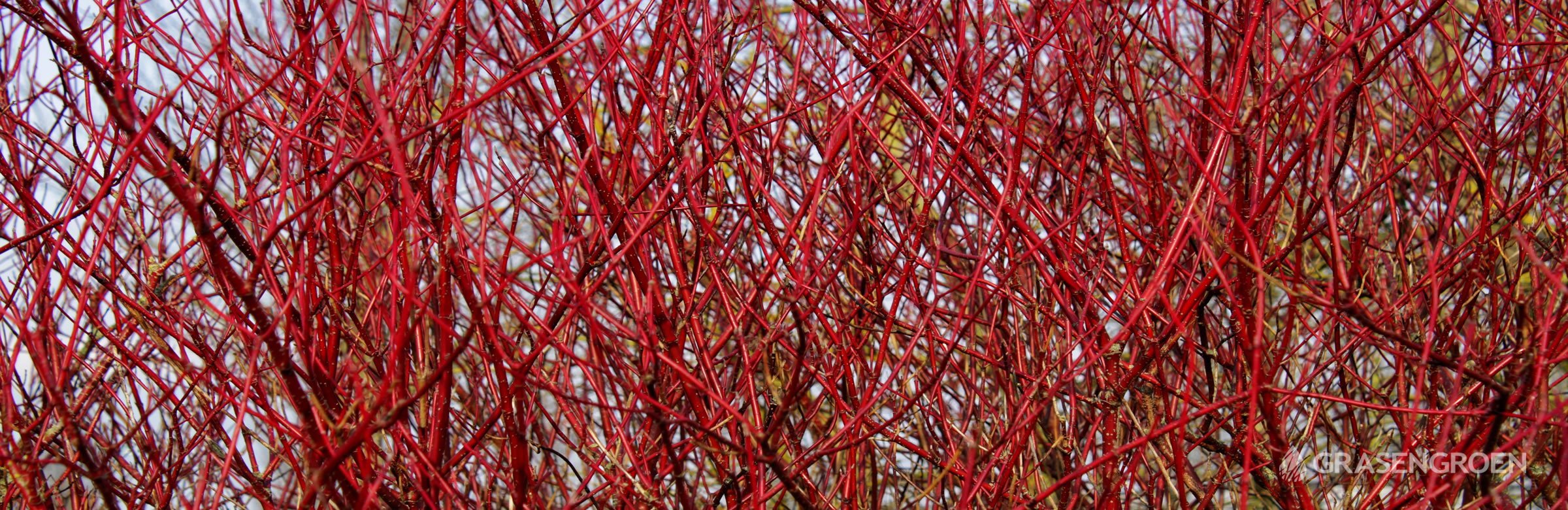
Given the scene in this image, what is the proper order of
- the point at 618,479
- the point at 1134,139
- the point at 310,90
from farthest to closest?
1. the point at 1134,139
2. the point at 310,90
3. the point at 618,479

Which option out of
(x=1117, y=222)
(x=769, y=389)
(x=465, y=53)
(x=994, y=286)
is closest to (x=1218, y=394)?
(x=1117, y=222)

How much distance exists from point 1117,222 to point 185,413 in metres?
1.77

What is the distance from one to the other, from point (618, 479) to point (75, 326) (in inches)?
32.6

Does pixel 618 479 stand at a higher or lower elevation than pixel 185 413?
lower

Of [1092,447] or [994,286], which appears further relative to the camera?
[1092,447]

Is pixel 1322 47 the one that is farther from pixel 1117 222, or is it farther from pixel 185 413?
pixel 185 413

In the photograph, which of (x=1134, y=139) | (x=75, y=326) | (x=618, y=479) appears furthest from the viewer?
(x=1134, y=139)

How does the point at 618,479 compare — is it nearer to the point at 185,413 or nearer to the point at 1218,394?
the point at 185,413

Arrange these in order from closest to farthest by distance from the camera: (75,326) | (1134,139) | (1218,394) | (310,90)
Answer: (75,326), (310,90), (1218,394), (1134,139)

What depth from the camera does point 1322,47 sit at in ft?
6.00

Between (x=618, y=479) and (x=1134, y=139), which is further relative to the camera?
(x=1134, y=139)

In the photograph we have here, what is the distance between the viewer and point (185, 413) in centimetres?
181

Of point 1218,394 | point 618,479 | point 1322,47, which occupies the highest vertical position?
point 1322,47

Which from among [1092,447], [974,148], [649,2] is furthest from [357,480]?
Answer: [974,148]
